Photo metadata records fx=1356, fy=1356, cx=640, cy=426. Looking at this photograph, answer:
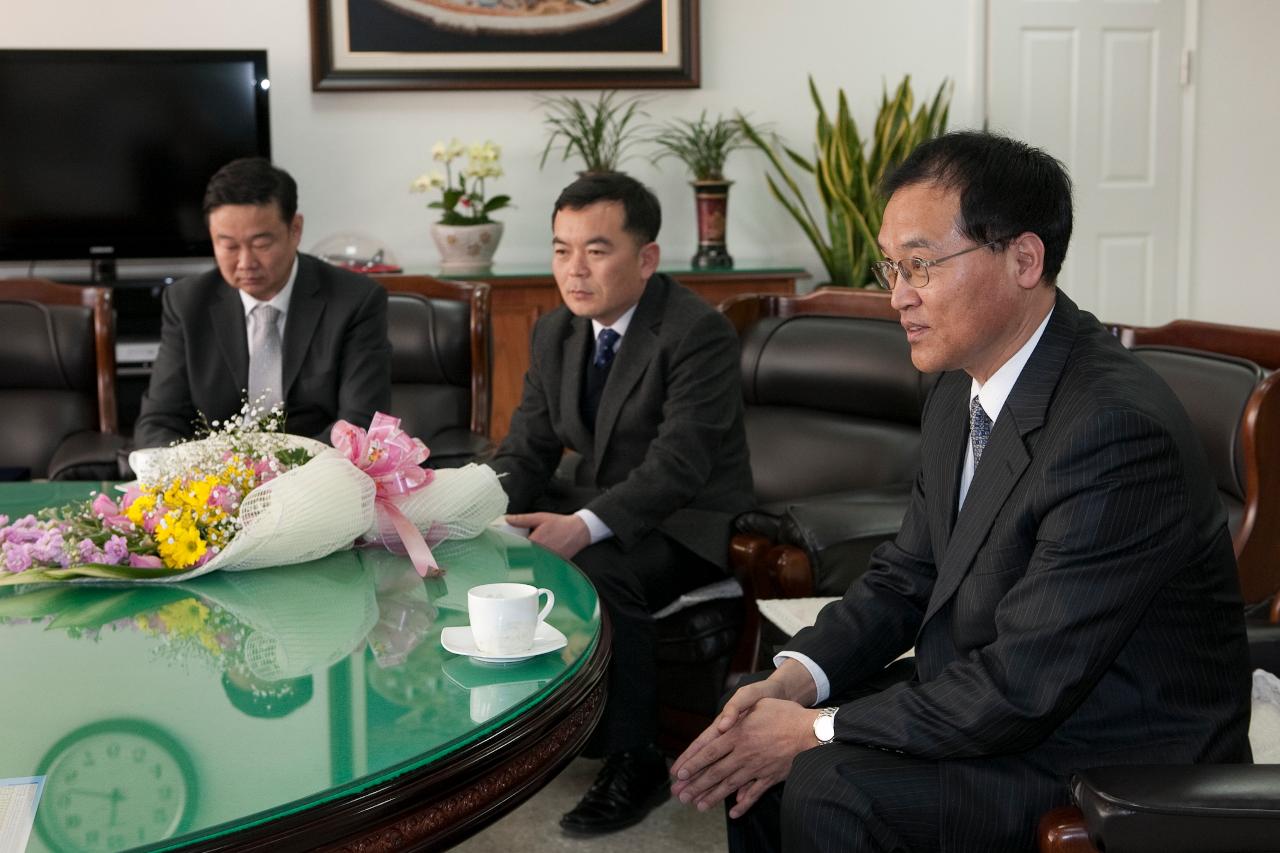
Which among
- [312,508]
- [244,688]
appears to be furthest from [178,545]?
[244,688]

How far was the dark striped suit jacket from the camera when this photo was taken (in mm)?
1424

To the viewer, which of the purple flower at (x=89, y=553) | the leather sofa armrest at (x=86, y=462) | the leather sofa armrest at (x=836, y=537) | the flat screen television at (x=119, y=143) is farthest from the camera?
the flat screen television at (x=119, y=143)

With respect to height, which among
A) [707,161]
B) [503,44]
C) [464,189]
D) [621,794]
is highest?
[503,44]

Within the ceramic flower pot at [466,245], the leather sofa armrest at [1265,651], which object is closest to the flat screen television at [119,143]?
the ceramic flower pot at [466,245]

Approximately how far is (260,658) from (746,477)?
1468mm

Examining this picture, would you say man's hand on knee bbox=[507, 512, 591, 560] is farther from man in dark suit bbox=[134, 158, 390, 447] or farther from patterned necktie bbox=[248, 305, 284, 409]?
patterned necktie bbox=[248, 305, 284, 409]

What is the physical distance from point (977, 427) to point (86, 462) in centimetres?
203

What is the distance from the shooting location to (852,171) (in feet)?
15.9

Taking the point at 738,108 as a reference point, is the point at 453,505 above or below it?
below

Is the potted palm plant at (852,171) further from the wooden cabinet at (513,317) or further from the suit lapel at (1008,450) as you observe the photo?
the suit lapel at (1008,450)

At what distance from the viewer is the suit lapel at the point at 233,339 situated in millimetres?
3143

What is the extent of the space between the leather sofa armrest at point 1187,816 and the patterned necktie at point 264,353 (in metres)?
2.35

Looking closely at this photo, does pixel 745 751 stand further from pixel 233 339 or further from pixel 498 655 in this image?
pixel 233 339

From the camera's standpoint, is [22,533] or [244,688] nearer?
[244,688]
